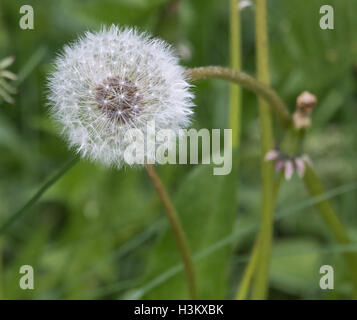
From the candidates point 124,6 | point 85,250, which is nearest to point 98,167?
point 85,250

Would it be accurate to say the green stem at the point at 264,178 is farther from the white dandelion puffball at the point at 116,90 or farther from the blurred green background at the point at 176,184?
the white dandelion puffball at the point at 116,90

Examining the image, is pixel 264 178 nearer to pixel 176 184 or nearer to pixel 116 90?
pixel 116 90

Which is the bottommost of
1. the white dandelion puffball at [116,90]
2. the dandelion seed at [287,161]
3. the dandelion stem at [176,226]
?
the dandelion stem at [176,226]

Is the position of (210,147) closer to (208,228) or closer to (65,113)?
(208,228)

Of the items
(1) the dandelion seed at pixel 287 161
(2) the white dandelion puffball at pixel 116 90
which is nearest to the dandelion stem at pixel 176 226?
(2) the white dandelion puffball at pixel 116 90

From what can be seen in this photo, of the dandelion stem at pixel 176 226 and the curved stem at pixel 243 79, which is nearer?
the curved stem at pixel 243 79

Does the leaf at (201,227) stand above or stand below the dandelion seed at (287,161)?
below
